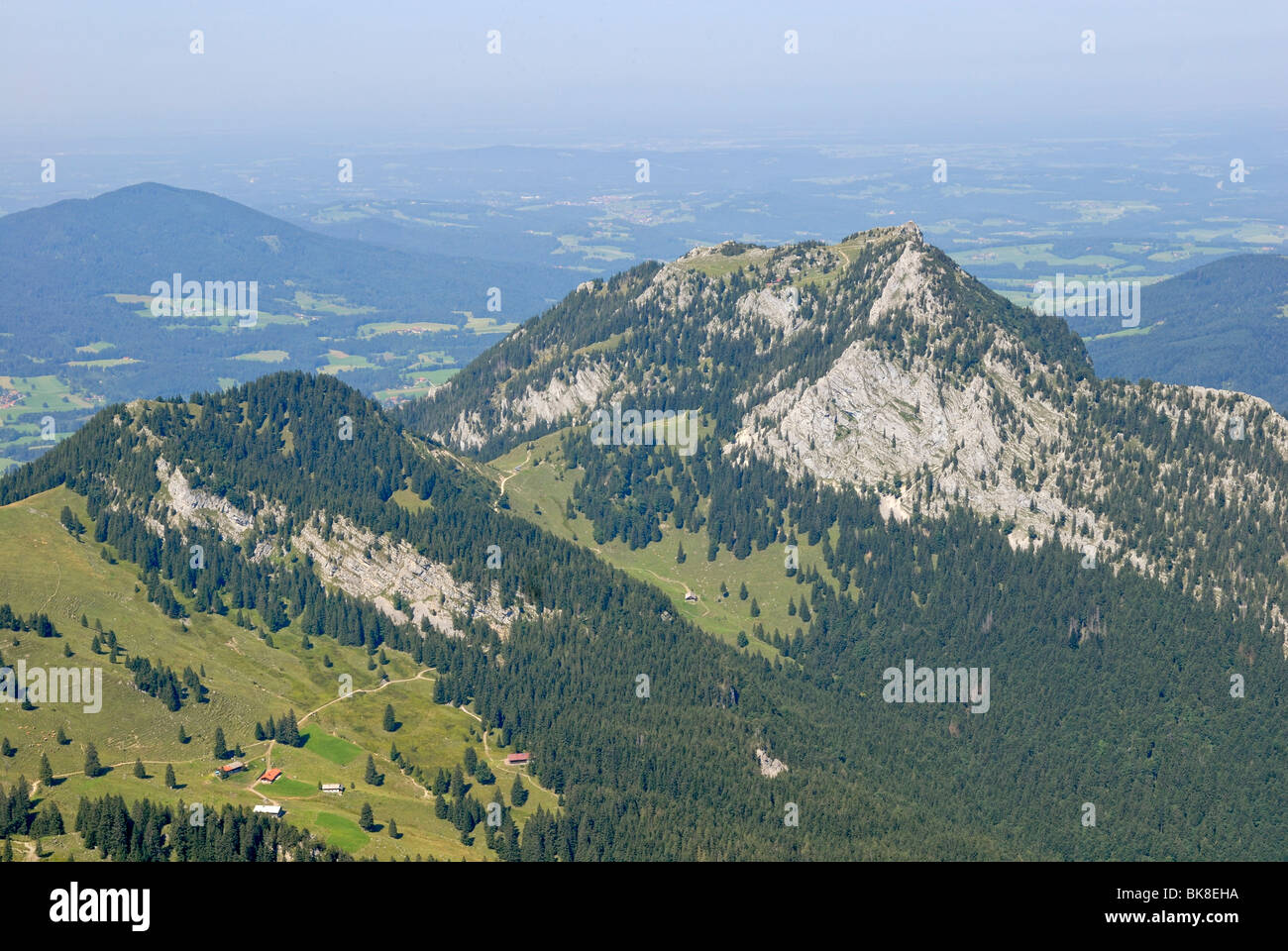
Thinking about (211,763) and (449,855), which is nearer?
(449,855)
